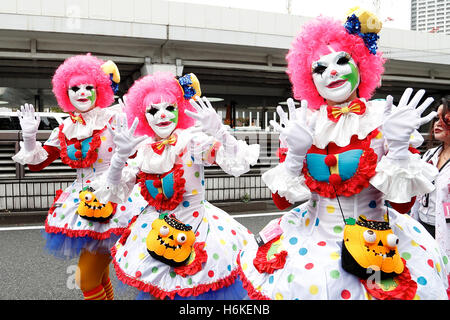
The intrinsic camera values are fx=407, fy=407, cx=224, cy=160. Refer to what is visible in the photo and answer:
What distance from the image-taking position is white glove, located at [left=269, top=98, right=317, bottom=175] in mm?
1590

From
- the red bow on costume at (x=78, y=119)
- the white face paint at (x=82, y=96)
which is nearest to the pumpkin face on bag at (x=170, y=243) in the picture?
the red bow on costume at (x=78, y=119)

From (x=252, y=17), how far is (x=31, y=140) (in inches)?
337

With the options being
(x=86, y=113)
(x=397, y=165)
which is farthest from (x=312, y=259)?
(x=86, y=113)

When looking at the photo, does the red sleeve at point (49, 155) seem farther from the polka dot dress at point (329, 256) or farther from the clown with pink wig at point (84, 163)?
the polka dot dress at point (329, 256)

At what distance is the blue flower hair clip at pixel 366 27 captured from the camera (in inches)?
71.9

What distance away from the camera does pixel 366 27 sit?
183 cm

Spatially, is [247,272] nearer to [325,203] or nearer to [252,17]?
[325,203]

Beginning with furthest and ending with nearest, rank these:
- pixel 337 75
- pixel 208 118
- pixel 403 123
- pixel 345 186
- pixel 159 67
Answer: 1. pixel 159 67
2. pixel 208 118
3. pixel 337 75
4. pixel 345 186
5. pixel 403 123

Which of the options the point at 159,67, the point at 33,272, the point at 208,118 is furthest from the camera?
the point at 159,67

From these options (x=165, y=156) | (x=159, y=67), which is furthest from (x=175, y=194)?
(x=159, y=67)

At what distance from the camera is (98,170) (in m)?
3.22

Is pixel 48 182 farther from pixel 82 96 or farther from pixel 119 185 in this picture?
pixel 119 185

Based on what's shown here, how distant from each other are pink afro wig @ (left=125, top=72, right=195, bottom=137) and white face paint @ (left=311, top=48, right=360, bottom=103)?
1104 mm

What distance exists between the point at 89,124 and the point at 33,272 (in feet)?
6.36
